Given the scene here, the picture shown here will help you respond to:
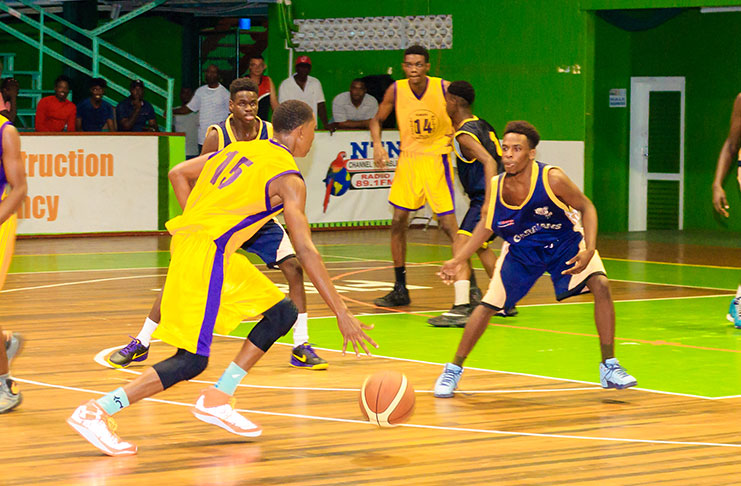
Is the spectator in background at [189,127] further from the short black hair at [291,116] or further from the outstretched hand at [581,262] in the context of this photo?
the short black hair at [291,116]

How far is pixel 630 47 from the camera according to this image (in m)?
21.3

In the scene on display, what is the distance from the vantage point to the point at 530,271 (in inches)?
318

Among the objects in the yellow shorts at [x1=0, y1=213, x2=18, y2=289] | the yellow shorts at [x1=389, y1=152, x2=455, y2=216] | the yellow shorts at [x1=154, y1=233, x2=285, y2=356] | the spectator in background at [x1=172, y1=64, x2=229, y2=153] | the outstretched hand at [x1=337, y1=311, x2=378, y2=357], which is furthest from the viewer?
the spectator in background at [x1=172, y1=64, x2=229, y2=153]

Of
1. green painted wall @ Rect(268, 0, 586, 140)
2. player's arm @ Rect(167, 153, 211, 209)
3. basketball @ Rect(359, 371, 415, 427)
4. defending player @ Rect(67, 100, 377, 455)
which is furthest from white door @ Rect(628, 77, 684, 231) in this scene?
defending player @ Rect(67, 100, 377, 455)

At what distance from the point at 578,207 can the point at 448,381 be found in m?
1.38

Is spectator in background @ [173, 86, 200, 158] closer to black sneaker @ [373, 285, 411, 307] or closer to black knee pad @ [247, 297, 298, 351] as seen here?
black sneaker @ [373, 285, 411, 307]

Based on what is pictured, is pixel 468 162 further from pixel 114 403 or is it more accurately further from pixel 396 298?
pixel 114 403

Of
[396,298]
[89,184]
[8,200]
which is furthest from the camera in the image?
[89,184]

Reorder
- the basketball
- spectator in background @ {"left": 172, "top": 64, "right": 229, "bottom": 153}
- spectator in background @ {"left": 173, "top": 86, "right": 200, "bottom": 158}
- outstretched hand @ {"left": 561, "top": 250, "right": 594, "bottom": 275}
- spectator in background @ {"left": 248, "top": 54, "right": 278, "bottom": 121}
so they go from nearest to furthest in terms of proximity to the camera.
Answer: the basketball < outstretched hand @ {"left": 561, "top": 250, "right": 594, "bottom": 275} < spectator in background @ {"left": 248, "top": 54, "right": 278, "bottom": 121} < spectator in background @ {"left": 172, "top": 64, "right": 229, "bottom": 153} < spectator in background @ {"left": 173, "top": 86, "right": 200, "bottom": 158}

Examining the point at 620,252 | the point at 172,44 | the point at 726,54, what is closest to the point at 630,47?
the point at 726,54

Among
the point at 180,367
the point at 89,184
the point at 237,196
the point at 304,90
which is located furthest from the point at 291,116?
the point at 304,90

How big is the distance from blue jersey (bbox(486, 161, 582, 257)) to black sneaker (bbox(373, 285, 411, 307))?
4.03 m

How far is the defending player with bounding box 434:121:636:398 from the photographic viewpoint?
7895mm

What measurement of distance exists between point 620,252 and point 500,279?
9.77m
